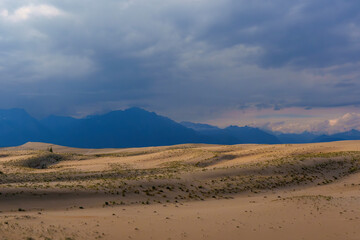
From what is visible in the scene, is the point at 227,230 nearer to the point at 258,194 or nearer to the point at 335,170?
the point at 258,194

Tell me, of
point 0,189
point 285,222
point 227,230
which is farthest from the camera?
point 0,189

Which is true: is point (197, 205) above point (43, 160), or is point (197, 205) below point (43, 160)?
below

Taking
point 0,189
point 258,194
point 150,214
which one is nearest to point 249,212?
point 150,214

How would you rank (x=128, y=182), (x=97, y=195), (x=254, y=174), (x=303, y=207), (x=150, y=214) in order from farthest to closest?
(x=254, y=174) < (x=128, y=182) < (x=97, y=195) < (x=303, y=207) < (x=150, y=214)

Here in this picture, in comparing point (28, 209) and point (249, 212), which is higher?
point (28, 209)

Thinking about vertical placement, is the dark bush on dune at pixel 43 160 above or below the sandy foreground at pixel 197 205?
above

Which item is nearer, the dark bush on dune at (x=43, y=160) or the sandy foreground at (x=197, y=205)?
the sandy foreground at (x=197, y=205)

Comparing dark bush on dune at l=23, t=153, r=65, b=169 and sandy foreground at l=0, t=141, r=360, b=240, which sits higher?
dark bush on dune at l=23, t=153, r=65, b=169

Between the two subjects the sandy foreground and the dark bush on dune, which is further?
the dark bush on dune

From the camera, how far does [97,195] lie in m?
21.8

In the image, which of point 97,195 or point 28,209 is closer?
point 28,209

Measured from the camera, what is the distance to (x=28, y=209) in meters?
17.6

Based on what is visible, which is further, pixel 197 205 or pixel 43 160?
pixel 43 160

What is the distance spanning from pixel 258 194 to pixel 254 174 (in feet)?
21.4
